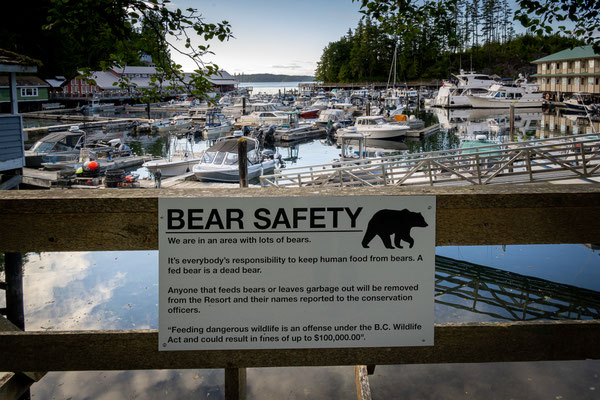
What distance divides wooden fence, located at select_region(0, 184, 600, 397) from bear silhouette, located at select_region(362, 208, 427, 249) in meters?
0.10

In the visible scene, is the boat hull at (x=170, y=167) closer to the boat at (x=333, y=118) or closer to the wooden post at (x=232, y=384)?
the wooden post at (x=232, y=384)

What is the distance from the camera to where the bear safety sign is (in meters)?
2.05

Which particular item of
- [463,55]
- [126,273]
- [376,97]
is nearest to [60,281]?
[126,273]

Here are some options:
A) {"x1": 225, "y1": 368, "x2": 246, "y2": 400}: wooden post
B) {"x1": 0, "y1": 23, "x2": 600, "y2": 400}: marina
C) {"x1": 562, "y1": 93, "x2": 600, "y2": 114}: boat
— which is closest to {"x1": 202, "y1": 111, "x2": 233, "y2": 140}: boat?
{"x1": 562, "y1": 93, "x2": 600, "y2": 114}: boat

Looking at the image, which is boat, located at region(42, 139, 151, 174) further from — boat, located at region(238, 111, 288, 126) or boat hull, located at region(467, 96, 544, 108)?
boat hull, located at region(467, 96, 544, 108)

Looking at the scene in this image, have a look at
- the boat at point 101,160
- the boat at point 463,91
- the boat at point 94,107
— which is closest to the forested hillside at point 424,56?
the boat at point 463,91

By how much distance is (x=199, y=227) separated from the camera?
6.73 feet

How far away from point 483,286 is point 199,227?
30.2 ft

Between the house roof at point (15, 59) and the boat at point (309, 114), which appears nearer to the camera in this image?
the house roof at point (15, 59)

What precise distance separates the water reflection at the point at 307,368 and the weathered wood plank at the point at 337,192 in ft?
8.44

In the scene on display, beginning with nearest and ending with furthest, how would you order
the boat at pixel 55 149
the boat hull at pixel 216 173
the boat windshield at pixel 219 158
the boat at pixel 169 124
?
the boat hull at pixel 216 173 → the boat windshield at pixel 219 158 → the boat at pixel 55 149 → the boat at pixel 169 124

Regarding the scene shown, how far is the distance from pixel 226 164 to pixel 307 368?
21.3m

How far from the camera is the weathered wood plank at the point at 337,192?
211cm

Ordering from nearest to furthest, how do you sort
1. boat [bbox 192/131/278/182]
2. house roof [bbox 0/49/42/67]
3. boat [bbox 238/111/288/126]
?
1. house roof [bbox 0/49/42/67]
2. boat [bbox 192/131/278/182]
3. boat [bbox 238/111/288/126]
